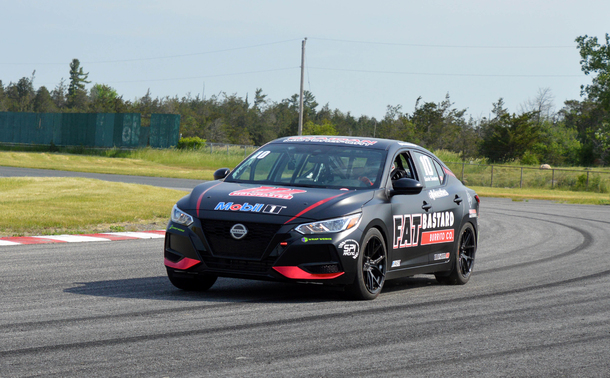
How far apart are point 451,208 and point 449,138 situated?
7305cm

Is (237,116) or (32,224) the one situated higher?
(237,116)

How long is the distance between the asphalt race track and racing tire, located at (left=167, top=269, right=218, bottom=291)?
13cm

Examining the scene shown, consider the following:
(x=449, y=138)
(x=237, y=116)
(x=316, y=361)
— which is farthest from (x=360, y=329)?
(x=237, y=116)

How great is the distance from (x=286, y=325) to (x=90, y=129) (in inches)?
2257

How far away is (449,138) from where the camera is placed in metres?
81.1

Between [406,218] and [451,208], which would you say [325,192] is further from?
[451,208]

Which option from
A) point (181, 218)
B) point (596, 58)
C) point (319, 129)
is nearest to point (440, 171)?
point (181, 218)

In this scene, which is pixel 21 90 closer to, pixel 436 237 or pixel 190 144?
pixel 190 144

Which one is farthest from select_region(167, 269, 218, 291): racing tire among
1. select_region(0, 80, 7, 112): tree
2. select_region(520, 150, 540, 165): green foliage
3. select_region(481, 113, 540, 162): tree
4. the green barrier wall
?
select_region(0, 80, 7, 112): tree

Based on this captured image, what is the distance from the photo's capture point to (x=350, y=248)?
24.4 ft

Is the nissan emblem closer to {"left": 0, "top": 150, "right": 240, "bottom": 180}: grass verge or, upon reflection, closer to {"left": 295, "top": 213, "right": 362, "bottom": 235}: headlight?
{"left": 295, "top": 213, "right": 362, "bottom": 235}: headlight

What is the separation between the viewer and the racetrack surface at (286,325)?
17.0 feet

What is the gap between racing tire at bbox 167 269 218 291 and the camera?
7973 mm

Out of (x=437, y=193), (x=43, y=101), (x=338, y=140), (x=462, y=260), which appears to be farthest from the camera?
(x=43, y=101)
